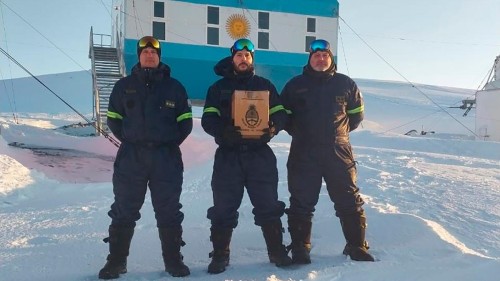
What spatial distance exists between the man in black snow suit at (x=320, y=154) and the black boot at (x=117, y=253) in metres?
1.21

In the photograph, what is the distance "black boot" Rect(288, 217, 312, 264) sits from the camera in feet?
11.0

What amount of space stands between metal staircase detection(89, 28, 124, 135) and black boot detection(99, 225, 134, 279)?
10.2 metres

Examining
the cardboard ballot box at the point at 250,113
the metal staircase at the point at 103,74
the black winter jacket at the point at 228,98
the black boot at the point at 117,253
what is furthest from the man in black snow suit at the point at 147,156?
the metal staircase at the point at 103,74

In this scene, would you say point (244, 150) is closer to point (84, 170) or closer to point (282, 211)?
point (282, 211)

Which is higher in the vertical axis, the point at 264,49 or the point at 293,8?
the point at 293,8

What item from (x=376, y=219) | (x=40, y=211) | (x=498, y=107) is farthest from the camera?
(x=498, y=107)

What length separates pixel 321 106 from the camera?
11.6 feet

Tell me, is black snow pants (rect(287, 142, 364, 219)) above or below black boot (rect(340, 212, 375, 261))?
above

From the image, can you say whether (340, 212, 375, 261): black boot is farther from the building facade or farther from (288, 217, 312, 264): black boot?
the building facade

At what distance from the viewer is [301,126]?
3559mm

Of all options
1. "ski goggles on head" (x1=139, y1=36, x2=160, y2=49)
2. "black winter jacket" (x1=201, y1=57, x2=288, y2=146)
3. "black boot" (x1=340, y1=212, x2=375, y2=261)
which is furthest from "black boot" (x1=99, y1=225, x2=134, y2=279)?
"black boot" (x1=340, y1=212, x2=375, y2=261)

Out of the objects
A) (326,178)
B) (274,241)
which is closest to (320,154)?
(326,178)

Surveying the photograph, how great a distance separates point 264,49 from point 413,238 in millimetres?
12646

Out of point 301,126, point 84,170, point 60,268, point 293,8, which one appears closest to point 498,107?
point 293,8
